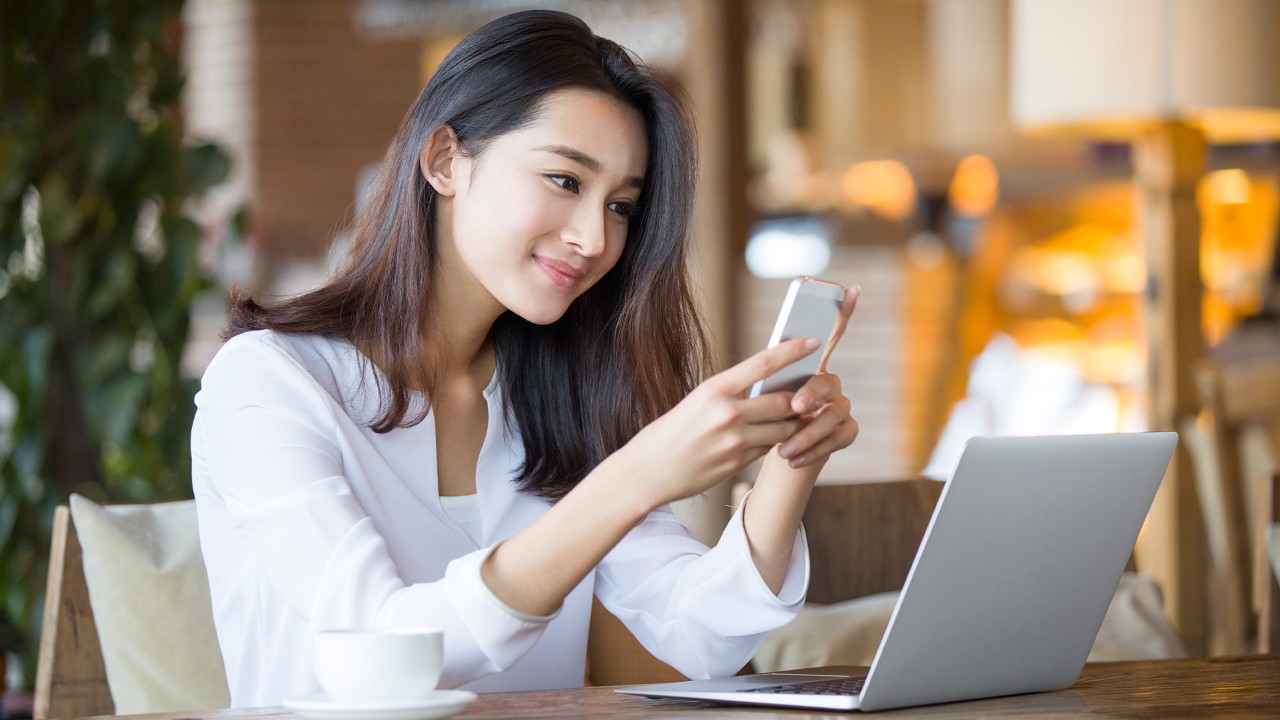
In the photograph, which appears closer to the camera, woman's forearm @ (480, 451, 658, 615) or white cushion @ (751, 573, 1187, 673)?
woman's forearm @ (480, 451, 658, 615)

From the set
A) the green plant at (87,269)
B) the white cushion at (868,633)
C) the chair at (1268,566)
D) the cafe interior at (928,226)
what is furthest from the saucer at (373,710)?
the green plant at (87,269)

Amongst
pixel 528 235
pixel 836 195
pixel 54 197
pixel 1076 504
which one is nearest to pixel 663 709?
pixel 1076 504

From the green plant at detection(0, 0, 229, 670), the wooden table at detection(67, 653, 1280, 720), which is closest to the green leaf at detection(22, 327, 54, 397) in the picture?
the green plant at detection(0, 0, 229, 670)

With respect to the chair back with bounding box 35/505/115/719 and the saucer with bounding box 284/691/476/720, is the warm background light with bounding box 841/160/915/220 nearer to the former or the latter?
the chair back with bounding box 35/505/115/719

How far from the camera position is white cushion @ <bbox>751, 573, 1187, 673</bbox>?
180 cm

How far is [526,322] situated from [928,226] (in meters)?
5.80

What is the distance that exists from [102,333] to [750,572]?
1.57 meters

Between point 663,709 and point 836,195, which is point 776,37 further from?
point 663,709

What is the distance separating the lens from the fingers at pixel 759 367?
43.0 inches

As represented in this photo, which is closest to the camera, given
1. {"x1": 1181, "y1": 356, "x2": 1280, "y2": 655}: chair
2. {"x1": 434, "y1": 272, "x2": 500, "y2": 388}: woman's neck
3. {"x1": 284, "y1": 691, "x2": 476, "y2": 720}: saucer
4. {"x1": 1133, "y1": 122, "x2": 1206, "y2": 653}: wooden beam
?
{"x1": 284, "y1": 691, "x2": 476, "y2": 720}: saucer

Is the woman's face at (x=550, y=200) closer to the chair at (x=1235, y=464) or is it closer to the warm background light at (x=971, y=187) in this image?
the chair at (x=1235, y=464)

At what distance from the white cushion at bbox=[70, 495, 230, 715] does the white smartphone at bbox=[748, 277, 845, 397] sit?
0.83 meters

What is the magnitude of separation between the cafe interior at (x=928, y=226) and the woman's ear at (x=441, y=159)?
1.08 feet

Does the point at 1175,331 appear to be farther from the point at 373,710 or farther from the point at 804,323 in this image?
the point at 373,710
